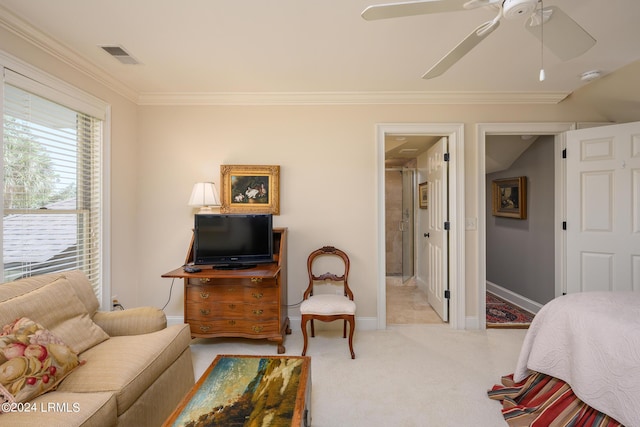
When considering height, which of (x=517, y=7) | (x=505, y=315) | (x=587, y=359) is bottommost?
(x=505, y=315)

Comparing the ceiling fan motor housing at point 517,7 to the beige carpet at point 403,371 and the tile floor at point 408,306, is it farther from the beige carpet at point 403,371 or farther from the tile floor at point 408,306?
the tile floor at point 408,306

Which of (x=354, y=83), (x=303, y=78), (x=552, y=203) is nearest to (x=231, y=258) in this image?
(x=303, y=78)

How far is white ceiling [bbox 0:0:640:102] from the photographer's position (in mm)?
1770

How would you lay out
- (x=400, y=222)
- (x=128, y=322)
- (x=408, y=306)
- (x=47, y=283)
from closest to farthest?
(x=47, y=283) → (x=128, y=322) → (x=408, y=306) → (x=400, y=222)

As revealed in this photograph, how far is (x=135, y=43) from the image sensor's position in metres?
2.14

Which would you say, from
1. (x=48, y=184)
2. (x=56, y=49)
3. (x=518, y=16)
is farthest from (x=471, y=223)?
(x=56, y=49)

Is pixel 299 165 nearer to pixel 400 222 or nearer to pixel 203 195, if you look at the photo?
pixel 203 195

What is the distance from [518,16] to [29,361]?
8.57 ft

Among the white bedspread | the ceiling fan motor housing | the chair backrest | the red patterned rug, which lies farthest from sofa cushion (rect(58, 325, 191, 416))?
the red patterned rug

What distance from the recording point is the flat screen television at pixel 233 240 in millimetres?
2650

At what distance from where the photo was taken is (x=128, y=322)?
6.41 ft

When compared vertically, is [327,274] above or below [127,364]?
above

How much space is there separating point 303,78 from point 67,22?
66.3 inches

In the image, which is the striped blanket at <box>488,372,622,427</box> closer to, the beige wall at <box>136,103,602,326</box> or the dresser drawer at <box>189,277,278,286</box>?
the beige wall at <box>136,103,602,326</box>
